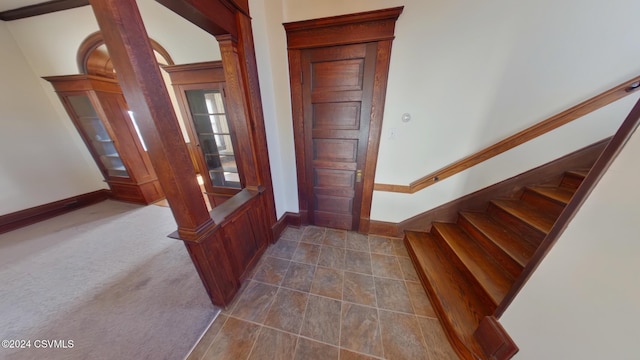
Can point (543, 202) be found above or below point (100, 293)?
above

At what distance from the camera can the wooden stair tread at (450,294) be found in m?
1.24

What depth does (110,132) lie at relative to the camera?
287 centimetres

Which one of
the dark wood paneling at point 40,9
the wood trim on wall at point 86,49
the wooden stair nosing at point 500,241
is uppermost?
the dark wood paneling at point 40,9

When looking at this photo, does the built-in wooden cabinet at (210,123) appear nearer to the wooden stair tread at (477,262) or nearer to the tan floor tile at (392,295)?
the tan floor tile at (392,295)

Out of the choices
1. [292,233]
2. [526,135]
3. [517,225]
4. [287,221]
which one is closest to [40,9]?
[287,221]

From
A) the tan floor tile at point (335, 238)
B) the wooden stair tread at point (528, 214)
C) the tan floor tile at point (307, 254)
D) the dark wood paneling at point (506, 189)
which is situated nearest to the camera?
the wooden stair tread at point (528, 214)

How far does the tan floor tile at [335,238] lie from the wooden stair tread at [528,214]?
1.68m

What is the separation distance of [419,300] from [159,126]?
2364mm

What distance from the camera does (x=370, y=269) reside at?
1846 millimetres

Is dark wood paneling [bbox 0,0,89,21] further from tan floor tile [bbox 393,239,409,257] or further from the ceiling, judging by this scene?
tan floor tile [bbox 393,239,409,257]

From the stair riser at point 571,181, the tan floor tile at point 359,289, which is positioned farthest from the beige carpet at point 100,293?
the stair riser at point 571,181

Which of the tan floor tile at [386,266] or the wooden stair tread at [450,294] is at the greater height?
the wooden stair tread at [450,294]

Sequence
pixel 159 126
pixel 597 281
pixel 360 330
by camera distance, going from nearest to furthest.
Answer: pixel 597 281 → pixel 159 126 → pixel 360 330

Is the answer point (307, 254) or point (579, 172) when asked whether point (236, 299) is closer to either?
point (307, 254)
